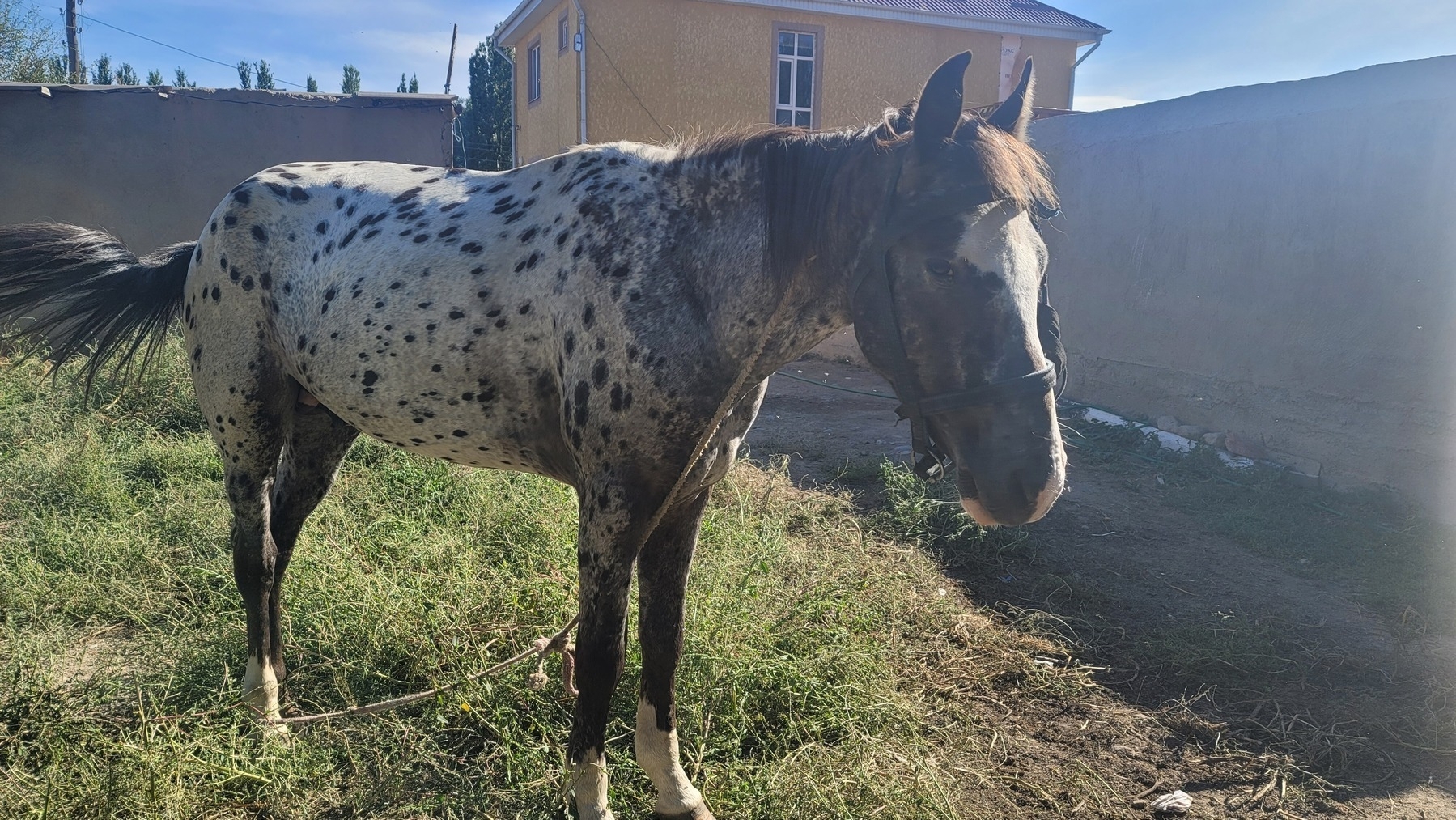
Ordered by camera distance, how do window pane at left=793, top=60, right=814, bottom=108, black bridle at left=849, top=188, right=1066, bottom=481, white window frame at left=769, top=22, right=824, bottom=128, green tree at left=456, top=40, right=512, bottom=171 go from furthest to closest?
green tree at left=456, top=40, right=512, bottom=171
window pane at left=793, top=60, right=814, bottom=108
white window frame at left=769, top=22, right=824, bottom=128
black bridle at left=849, top=188, right=1066, bottom=481

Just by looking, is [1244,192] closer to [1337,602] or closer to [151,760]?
[1337,602]

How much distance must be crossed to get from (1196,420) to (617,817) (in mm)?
6802

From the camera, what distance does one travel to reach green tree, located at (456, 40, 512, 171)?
26469 millimetres

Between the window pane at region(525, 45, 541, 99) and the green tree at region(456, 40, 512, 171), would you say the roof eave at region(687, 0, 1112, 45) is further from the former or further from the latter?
the green tree at region(456, 40, 512, 171)

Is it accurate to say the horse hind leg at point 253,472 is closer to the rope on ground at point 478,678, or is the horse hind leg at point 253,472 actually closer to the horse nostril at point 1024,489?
the rope on ground at point 478,678

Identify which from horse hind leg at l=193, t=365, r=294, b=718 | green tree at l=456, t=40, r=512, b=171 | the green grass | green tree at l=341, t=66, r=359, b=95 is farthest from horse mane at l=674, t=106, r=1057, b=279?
green tree at l=341, t=66, r=359, b=95

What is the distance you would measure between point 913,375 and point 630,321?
69 centimetres

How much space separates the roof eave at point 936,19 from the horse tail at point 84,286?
12.4 metres

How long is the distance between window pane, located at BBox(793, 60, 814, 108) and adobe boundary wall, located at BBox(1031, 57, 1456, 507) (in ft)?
21.8

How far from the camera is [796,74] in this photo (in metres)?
15.0

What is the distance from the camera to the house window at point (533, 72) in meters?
16.4

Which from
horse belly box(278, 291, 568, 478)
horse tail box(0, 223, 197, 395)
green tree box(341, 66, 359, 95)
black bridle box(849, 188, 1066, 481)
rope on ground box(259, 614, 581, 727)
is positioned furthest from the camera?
green tree box(341, 66, 359, 95)

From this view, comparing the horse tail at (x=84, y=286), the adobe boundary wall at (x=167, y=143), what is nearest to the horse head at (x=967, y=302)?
the horse tail at (x=84, y=286)

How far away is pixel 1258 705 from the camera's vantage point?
137 inches
